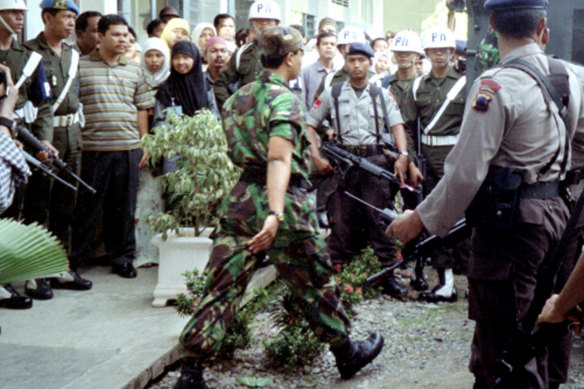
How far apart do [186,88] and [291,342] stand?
9.71 ft

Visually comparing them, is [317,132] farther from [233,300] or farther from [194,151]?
[233,300]

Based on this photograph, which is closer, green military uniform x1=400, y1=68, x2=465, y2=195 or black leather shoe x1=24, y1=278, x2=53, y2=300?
black leather shoe x1=24, y1=278, x2=53, y2=300

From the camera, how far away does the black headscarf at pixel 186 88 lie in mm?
7578

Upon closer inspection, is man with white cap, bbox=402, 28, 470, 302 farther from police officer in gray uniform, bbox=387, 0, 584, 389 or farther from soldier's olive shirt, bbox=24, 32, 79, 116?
police officer in gray uniform, bbox=387, 0, 584, 389

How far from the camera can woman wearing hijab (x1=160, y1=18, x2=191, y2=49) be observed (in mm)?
8922

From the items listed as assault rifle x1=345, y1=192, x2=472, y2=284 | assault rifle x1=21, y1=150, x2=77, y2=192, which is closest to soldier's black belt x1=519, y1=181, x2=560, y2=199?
assault rifle x1=345, y1=192, x2=472, y2=284

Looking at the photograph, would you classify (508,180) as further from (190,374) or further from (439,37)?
(439,37)

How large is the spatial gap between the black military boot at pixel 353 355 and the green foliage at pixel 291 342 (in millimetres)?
250

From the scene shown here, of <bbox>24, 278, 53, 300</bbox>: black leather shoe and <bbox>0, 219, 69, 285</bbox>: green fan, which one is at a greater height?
<bbox>0, 219, 69, 285</bbox>: green fan

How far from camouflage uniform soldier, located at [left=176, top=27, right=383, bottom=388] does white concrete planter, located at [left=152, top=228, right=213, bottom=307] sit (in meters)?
1.64

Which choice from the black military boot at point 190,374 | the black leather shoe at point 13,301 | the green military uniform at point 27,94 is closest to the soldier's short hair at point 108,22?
the green military uniform at point 27,94

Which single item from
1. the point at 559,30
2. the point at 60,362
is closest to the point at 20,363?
the point at 60,362

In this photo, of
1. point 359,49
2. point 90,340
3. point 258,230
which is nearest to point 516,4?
point 258,230

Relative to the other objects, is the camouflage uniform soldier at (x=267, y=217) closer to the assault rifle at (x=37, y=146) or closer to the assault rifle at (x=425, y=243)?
the assault rifle at (x=425, y=243)
